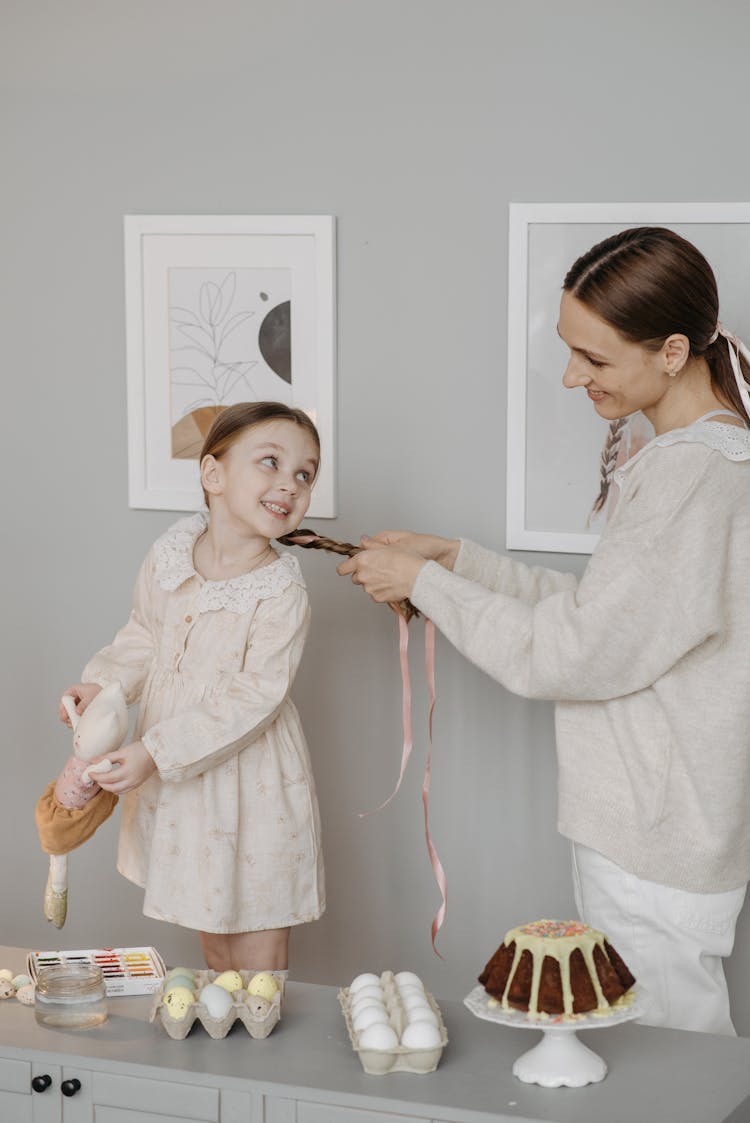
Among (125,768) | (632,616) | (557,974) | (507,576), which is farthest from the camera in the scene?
(507,576)

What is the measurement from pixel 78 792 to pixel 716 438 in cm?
110

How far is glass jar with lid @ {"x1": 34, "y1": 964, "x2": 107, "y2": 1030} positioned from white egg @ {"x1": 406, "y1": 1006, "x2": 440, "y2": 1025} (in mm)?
441

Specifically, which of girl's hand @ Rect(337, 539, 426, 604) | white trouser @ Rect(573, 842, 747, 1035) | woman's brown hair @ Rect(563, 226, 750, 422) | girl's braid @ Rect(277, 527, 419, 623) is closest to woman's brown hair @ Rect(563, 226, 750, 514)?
woman's brown hair @ Rect(563, 226, 750, 422)

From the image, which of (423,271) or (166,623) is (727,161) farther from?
(166,623)

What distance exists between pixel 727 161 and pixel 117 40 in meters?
1.29

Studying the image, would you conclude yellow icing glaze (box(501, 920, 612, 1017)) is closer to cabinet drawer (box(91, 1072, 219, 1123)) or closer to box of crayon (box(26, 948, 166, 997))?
cabinet drawer (box(91, 1072, 219, 1123))

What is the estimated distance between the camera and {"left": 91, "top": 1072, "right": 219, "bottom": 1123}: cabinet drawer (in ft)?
5.73

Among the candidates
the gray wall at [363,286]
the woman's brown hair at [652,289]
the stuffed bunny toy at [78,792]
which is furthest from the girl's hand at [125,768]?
the woman's brown hair at [652,289]

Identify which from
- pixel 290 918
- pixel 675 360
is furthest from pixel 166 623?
pixel 675 360

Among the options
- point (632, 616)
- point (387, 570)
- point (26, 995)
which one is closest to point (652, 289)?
point (632, 616)

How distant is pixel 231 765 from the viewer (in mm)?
2262

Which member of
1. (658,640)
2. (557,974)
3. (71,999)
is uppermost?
(658,640)

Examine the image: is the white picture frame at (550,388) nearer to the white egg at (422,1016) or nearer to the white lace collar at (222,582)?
the white lace collar at (222,582)

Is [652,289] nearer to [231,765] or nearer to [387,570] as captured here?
[387,570]
